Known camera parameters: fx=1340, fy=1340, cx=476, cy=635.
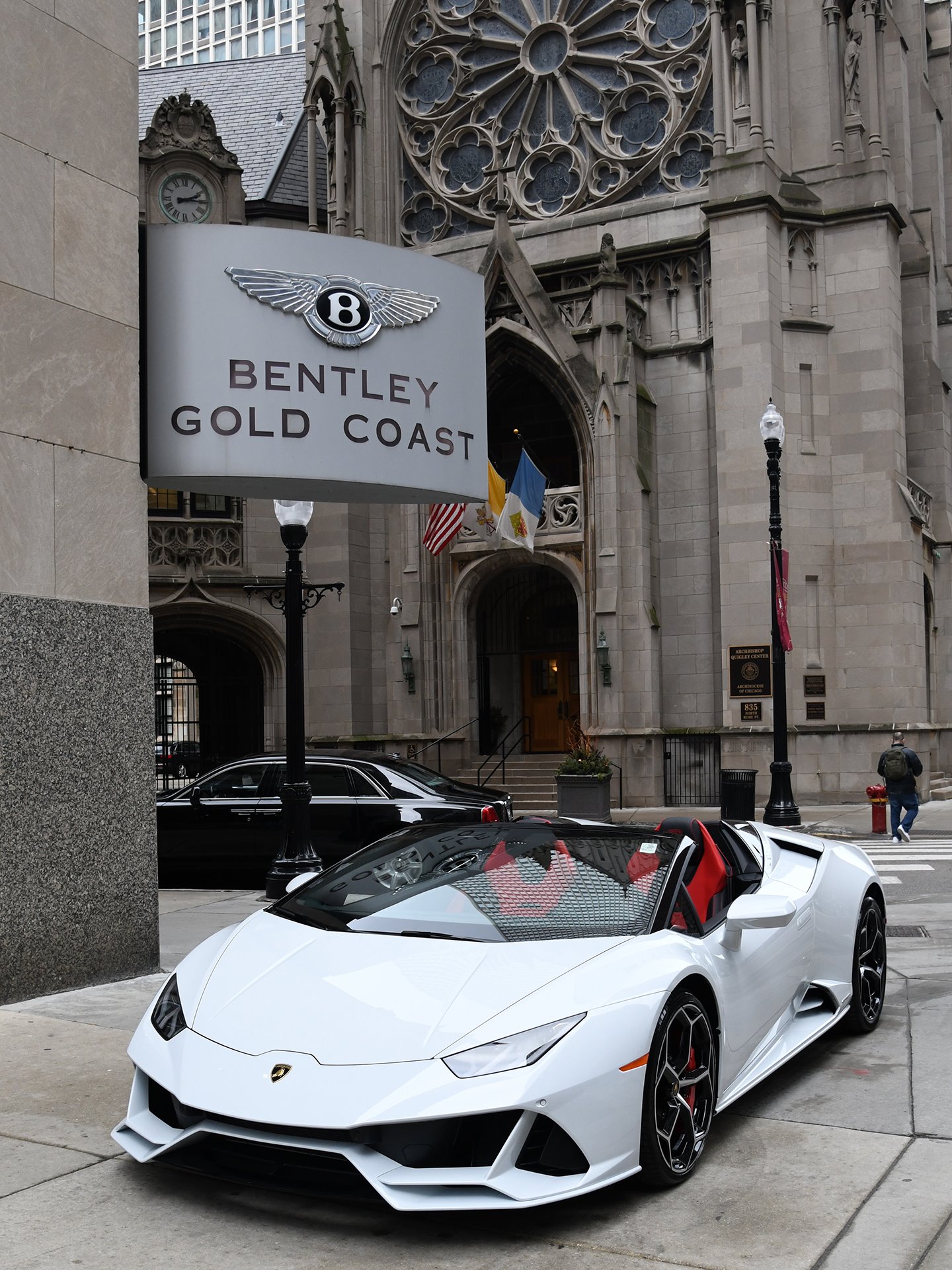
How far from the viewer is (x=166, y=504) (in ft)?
99.6

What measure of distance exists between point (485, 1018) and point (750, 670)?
2126 cm

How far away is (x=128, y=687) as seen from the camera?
8727 millimetres

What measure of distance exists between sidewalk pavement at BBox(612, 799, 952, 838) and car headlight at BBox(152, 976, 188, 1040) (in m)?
13.9

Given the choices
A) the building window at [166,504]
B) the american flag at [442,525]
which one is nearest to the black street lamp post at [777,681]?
the american flag at [442,525]

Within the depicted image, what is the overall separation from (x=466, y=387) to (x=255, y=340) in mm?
1805

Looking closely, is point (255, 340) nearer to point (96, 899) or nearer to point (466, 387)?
point (466, 387)

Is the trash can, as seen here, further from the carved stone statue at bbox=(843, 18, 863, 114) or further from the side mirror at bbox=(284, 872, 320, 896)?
the carved stone statue at bbox=(843, 18, 863, 114)

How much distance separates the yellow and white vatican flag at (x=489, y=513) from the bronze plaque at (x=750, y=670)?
5151 mm

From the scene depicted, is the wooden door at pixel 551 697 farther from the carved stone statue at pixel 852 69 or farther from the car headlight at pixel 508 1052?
the car headlight at pixel 508 1052

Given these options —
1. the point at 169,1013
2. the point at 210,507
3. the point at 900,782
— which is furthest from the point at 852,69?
the point at 169,1013

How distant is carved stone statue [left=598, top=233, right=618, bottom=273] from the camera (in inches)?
1053

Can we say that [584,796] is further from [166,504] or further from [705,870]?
[705,870]

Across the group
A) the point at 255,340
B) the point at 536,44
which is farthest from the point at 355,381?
the point at 536,44

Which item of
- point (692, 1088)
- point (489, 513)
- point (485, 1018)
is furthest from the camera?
point (489, 513)
